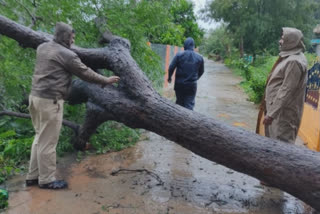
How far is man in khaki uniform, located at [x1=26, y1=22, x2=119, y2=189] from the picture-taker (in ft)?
11.8

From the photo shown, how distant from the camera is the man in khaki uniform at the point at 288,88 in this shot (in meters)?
3.61

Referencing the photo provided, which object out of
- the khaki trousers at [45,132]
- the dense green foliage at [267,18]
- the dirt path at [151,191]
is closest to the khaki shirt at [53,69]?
the khaki trousers at [45,132]

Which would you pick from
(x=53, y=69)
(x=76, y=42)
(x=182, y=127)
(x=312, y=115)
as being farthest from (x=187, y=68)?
(x=53, y=69)

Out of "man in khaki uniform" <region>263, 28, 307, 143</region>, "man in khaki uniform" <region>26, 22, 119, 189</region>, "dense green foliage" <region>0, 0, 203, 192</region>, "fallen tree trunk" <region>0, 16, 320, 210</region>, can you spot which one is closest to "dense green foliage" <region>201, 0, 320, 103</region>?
"dense green foliage" <region>0, 0, 203, 192</region>

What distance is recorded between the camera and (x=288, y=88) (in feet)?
11.8

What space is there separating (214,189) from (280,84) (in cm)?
150

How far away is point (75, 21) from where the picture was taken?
5.34 metres

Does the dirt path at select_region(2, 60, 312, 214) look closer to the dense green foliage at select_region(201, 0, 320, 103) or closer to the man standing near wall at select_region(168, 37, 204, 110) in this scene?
the man standing near wall at select_region(168, 37, 204, 110)

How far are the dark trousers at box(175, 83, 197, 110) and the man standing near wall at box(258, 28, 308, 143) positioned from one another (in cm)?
244

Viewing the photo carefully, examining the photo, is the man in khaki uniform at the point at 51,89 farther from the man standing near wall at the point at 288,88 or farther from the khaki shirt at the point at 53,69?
the man standing near wall at the point at 288,88

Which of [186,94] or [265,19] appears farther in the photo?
[265,19]

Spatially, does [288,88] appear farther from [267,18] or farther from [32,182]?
[267,18]

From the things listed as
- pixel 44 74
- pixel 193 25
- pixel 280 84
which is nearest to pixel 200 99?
pixel 280 84

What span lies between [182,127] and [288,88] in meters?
1.29
